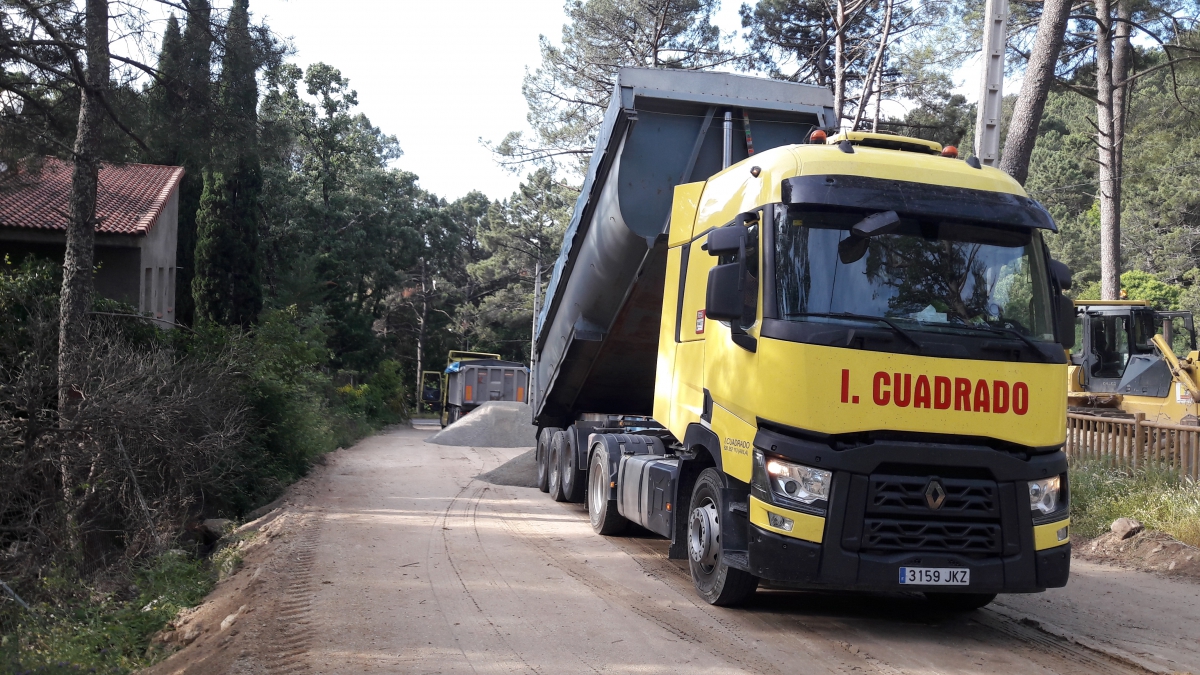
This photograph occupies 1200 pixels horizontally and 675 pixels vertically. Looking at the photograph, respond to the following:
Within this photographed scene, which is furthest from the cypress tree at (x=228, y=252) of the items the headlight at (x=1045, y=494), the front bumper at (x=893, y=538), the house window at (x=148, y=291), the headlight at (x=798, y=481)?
the headlight at (x=1045, y=494)

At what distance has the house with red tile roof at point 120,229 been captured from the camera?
1823cm

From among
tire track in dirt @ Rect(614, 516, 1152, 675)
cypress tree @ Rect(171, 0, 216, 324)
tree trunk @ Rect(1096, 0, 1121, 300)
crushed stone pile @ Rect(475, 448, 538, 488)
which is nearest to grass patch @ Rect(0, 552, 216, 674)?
tire track in dirt @ Rect(614, 516, 1152, 675)

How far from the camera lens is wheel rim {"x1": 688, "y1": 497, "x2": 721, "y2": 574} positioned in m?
6.87

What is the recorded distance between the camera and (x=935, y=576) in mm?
5820

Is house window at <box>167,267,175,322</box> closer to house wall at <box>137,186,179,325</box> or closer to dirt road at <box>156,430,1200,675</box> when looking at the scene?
house wall at <box>137,186,179,325</box>

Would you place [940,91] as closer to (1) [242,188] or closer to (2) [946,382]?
(1) [242,188]

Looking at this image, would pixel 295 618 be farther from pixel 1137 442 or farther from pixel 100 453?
pixel 1137 442

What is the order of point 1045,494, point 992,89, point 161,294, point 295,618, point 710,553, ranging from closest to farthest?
point 1045,494 → point 295,618 → point 710,553 → point 992,89 → point 161,294

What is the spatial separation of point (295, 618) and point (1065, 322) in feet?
18.6

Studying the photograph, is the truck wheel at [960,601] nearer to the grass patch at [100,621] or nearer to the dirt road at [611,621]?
the dirt road at [611,621]

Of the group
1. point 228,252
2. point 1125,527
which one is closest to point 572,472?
point 1125,527

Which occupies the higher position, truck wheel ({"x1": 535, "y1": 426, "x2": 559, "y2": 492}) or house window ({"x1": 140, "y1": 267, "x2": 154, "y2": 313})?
house window ({"x1": 140, "y1": 267, "x2": 154, "y2": 313})

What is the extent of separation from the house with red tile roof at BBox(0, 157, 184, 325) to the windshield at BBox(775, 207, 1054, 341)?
12975mm

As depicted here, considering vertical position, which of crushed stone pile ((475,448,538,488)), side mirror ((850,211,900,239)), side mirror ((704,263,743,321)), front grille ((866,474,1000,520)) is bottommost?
crushed stone pile ((475,448,538,488))
